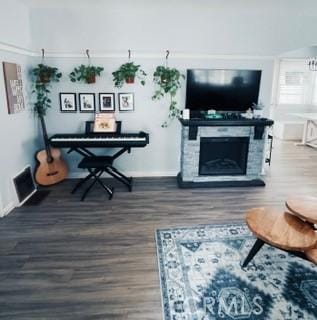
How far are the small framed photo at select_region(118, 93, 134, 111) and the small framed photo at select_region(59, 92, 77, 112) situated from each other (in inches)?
28.4

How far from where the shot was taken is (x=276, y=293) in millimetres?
2150

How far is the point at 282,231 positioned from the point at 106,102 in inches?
127

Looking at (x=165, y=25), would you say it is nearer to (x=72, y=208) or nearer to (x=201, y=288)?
(x=72, y=208)

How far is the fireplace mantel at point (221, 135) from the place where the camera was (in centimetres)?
422

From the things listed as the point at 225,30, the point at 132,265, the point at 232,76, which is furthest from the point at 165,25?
the point at 132,265

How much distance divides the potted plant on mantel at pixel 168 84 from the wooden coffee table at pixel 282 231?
2.43 metres

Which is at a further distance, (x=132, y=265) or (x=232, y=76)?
(x=232, y=76)

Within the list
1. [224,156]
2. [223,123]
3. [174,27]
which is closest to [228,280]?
[223,123]

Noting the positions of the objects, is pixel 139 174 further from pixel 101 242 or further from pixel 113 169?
pixel 101 242

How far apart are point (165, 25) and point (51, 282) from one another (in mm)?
3700

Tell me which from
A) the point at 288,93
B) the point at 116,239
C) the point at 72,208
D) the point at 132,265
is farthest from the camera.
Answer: the point at 288,93

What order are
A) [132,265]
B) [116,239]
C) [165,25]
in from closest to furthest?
[132,265]
[116,239]
[165,25]

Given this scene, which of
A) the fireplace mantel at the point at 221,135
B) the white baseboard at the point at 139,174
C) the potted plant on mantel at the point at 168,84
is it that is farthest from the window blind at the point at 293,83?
the white baseboard at the point at 139,174

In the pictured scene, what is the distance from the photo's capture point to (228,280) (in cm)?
229
